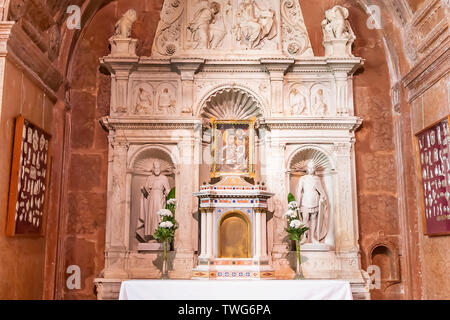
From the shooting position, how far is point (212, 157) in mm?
7285

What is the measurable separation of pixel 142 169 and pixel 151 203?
0.58 meters

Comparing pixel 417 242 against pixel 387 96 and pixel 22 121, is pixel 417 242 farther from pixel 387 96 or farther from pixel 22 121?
pixel 22 121

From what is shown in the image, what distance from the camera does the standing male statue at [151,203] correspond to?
7.10 m

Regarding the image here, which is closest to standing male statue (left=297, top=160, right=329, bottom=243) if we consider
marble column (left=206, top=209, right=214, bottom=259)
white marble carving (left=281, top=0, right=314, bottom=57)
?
marble column (left=206, top=209, right=214, bottom=259)

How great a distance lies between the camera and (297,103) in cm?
737

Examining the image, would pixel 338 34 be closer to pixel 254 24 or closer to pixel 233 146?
pixel 254 24

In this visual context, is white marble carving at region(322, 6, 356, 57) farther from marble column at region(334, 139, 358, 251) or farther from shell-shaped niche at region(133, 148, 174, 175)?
shell-shaped niche at region(133, 148, 174, 175)

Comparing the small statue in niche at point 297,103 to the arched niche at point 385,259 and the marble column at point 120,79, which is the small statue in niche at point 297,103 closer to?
the arched niche at point 385,259

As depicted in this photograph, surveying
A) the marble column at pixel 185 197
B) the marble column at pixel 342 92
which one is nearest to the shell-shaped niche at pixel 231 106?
the marble column at pixel 185 197

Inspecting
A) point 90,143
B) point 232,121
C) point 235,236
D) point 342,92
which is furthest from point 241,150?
point 90,143

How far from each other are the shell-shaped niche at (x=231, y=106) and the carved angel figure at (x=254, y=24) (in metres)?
0.76

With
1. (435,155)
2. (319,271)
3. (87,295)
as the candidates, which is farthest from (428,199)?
(87,295)

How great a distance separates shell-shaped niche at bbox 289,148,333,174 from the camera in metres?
7.31

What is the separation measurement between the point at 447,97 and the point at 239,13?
3.29 m
